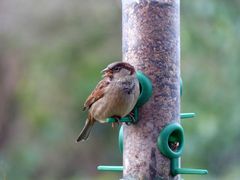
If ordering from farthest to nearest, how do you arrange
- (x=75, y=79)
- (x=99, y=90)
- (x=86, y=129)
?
1. (x=75, y=79)
2. (x=86, y=129)
3. (x=99, y=90)

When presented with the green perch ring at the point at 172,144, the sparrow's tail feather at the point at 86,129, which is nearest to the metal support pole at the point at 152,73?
the green perch ring at the point at 172,144

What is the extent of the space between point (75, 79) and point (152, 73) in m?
5.73

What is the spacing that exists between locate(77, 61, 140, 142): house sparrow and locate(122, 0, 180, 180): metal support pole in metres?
0.14

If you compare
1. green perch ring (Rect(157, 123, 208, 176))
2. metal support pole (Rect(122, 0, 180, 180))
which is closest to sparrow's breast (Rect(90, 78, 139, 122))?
metal support pole (Rect(122, 0, 180, 180))

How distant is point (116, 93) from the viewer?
16.2 feet

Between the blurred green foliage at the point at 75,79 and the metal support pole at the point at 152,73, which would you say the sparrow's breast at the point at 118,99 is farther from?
the blurred green foliage at the point at 75,79

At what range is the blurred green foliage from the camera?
9.46m

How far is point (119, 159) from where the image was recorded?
428 inches

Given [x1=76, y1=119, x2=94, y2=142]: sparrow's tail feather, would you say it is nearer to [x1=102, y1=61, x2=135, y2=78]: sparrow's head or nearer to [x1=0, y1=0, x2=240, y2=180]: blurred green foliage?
[x1=102, y1=61, x2=135, y2=78]: sparrow's head

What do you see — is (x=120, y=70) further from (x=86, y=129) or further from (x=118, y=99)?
(x=86, y=129)

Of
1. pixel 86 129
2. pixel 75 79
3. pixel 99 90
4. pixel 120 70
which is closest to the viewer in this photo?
pixel 120 70

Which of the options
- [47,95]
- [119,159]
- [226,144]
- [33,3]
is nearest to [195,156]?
[226,144]

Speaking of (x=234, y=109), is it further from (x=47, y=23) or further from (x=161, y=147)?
(x=161, y=147)

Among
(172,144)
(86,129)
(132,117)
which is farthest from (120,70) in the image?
(86,129)
